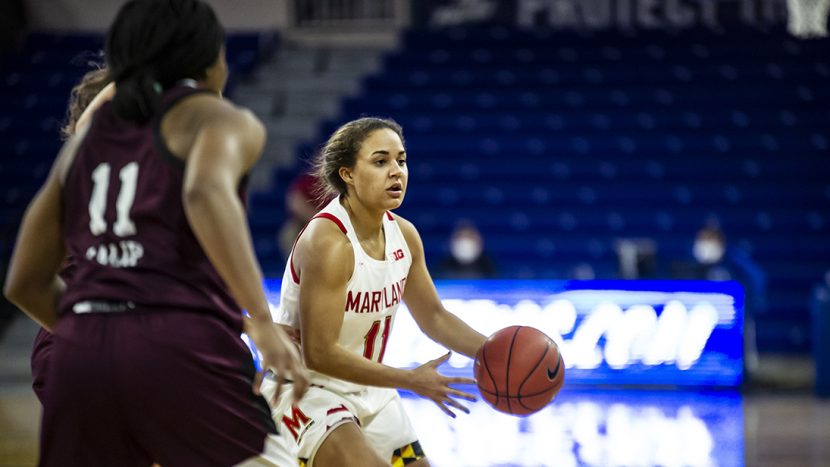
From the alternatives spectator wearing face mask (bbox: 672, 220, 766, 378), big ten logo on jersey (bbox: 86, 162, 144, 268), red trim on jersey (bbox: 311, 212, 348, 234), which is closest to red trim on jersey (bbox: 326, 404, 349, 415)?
red trim on jersey (bbox: 311, 212, 348, 234)

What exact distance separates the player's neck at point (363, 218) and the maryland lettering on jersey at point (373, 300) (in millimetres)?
184

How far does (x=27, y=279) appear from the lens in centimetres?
225

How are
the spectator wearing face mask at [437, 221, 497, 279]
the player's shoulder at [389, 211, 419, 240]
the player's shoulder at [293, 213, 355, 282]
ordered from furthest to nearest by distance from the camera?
the spectator wearing face mask at [437, 221, 497, 279], the player's shoulder at [389, 211, 419, 240], the player's shoulder at [293, 213, 355, 282]

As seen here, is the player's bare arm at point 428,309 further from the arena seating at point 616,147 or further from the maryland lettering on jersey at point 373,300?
the arena seating at point 616,147

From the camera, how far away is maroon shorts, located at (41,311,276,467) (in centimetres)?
199

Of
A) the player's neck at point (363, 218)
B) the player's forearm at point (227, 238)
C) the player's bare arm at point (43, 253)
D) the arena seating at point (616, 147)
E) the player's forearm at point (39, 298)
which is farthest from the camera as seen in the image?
the arena seating at point (616, 147)

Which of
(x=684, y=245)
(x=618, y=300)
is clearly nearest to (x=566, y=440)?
(x=618, y=300)

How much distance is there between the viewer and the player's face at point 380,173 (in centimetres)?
324

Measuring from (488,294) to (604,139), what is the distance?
4580 millimetres

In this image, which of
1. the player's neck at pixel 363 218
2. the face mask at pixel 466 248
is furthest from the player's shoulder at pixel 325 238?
the face mask at pixel 466 248

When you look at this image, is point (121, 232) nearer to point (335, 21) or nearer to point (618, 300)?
point (618, 300)

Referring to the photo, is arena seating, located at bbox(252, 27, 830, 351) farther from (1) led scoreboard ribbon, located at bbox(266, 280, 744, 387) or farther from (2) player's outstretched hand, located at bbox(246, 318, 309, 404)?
(2) player's outstretched hand, located at bbox(246, 318, 309, 404)

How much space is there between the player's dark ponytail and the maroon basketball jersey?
40 mm

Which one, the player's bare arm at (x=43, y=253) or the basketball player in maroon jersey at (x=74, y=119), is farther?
the basketball player in maroon jersey at (x=74, y=119)
